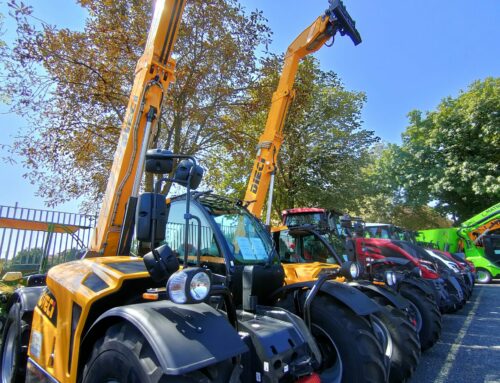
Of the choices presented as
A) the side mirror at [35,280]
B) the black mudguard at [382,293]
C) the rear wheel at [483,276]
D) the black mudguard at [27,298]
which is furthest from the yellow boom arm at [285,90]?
the rear wheel at [483,276]

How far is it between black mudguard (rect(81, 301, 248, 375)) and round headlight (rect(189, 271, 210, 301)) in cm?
13

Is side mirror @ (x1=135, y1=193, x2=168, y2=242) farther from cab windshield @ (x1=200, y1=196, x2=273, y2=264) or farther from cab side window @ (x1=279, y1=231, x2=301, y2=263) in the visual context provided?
cab side window @ (x1=279, y1=231, x2=301, y2=263)

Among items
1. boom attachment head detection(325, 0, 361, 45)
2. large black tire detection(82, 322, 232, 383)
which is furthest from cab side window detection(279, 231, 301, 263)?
large black tire detection(82, 322, 232, 383)

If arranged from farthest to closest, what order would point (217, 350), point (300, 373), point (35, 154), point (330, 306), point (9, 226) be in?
point (35, 154) < point (9, 226) < point (330, 306) < point (300, 373) < point (217, 350)

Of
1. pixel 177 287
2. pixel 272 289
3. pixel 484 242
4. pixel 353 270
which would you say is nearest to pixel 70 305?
pixel 177 287

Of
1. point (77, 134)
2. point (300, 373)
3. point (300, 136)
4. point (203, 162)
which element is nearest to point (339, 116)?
point (300, 136)

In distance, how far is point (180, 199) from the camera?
12.4ft

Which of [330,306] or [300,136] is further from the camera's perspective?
[300,136]

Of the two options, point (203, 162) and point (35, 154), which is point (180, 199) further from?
point (203, 162)

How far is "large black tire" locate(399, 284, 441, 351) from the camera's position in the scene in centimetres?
571

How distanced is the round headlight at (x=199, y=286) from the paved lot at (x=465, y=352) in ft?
12.1

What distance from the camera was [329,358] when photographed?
3352 millimetres

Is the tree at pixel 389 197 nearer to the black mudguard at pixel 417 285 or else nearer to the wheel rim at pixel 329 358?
the black mudguard at pixel 417 285

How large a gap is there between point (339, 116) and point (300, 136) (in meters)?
2.27
